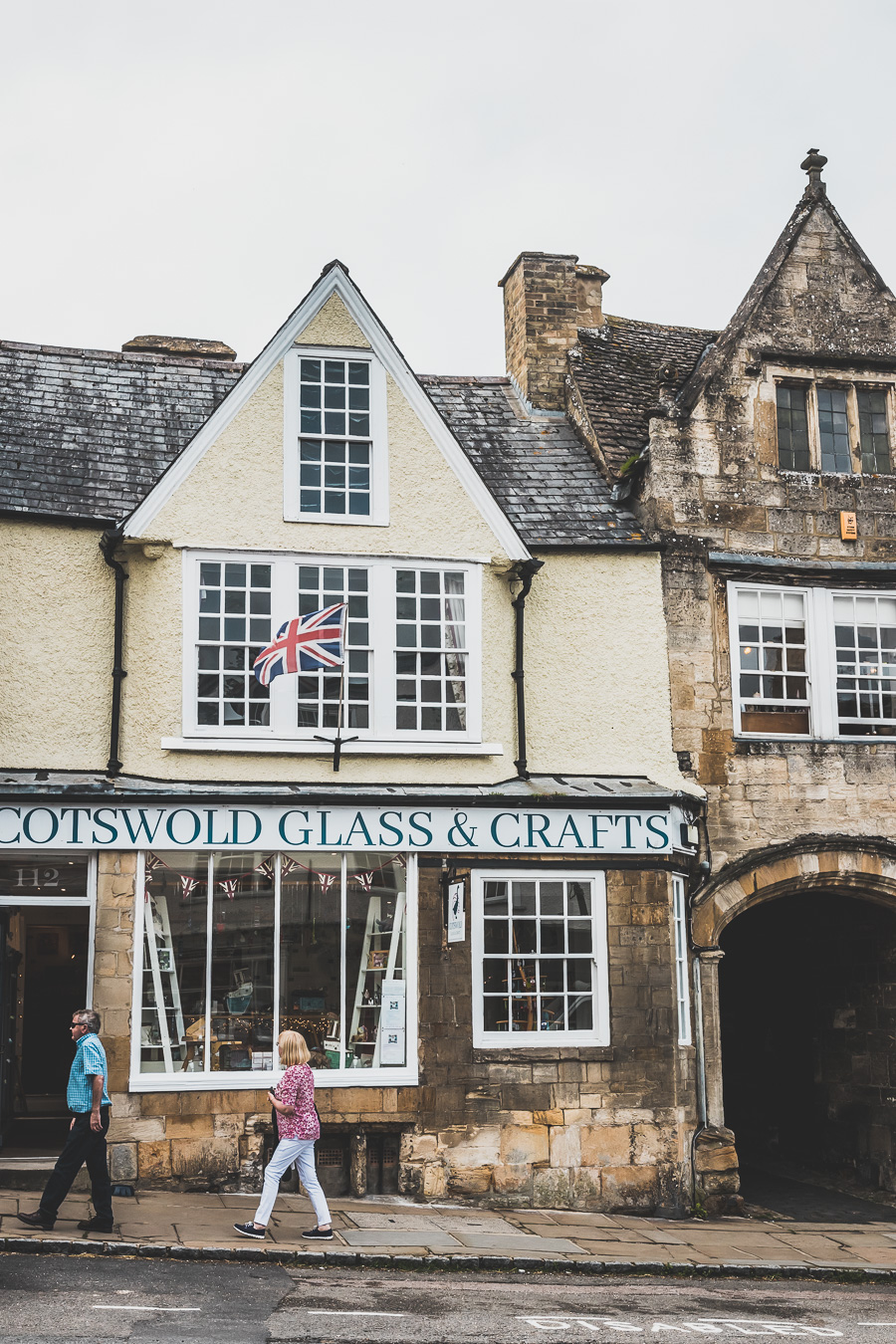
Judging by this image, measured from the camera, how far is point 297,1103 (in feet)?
38.0

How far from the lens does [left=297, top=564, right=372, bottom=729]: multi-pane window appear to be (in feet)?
48.4

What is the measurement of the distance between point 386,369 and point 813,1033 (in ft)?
32.9

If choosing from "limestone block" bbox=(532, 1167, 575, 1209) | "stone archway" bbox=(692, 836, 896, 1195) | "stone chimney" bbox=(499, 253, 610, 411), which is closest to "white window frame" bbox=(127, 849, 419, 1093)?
"limestone block" bbox=(532, 1167, 575, 1209)

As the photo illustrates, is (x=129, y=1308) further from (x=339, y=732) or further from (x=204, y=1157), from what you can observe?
(x=339, y=732)

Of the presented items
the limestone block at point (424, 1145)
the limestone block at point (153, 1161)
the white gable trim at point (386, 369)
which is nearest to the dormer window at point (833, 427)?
the white gable trim at point (386, 369)

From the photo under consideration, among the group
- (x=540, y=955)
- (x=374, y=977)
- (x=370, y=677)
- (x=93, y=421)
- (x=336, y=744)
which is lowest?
(x=374, y=977)

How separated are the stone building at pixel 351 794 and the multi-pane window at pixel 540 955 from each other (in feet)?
0.10

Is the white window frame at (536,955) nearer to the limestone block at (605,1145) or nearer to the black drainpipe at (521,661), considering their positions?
the limestone block at (605,1145)

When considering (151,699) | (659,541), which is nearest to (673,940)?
(659,541)

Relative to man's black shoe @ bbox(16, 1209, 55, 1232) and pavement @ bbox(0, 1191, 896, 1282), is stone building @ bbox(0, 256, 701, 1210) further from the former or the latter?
man's black shoe @ bbox(16, 1209, 55, 1232)

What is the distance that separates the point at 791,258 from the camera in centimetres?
1742

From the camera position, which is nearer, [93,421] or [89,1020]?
[89,1020]

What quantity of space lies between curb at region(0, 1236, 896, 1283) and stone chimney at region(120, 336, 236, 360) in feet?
39.6

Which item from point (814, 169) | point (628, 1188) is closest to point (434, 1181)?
point (628, 1188)
